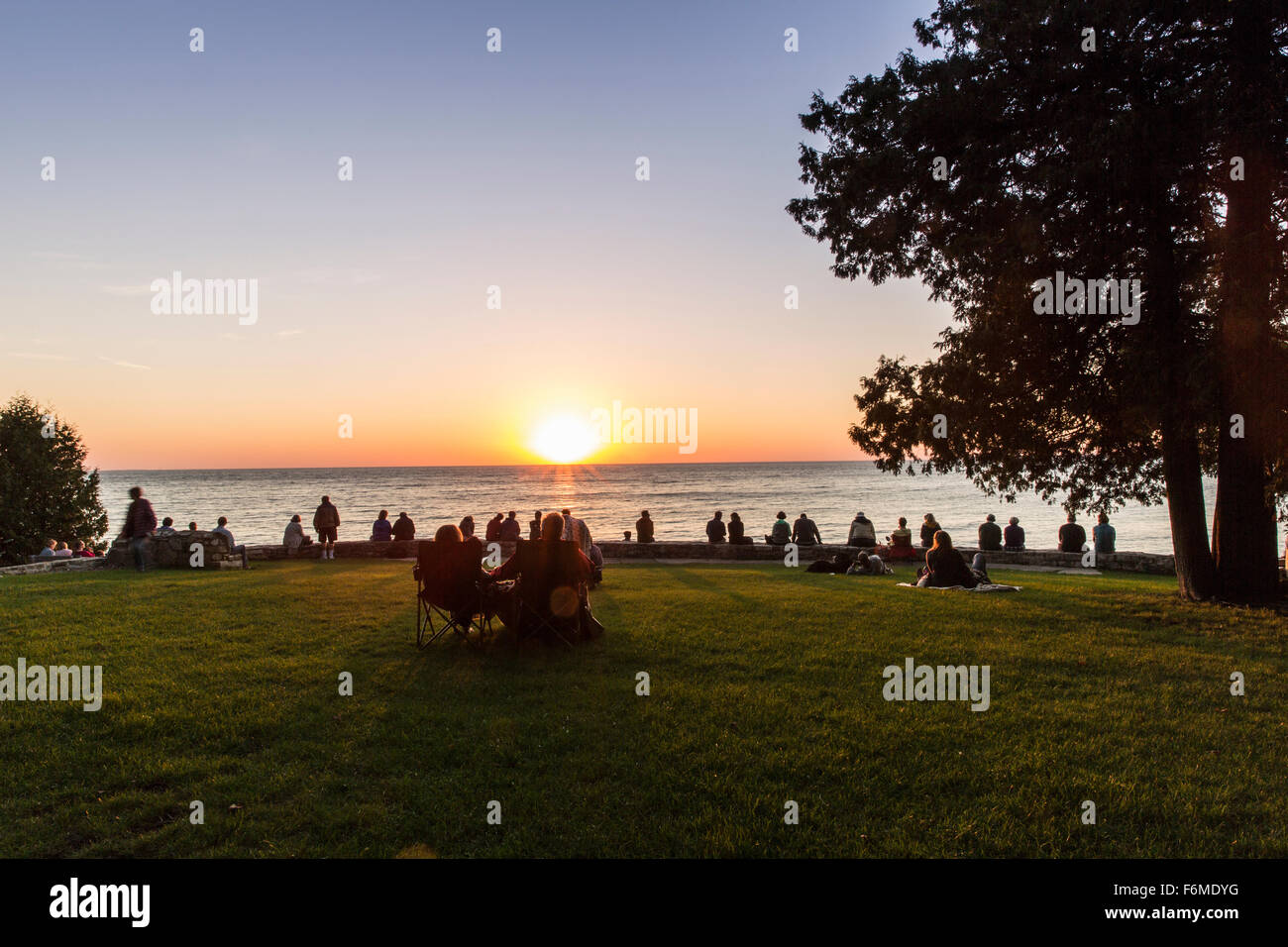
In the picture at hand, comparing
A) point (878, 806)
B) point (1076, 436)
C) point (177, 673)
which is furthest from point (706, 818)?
point (1076, 436)

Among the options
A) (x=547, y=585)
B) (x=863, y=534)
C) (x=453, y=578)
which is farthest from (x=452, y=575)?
(x=863, y=534)

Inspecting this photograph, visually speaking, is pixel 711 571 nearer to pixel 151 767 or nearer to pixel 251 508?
pixel 151 767

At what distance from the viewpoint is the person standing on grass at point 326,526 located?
19219mm

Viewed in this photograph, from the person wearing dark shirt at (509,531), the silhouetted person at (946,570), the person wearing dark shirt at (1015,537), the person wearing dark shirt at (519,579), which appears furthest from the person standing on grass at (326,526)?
the person wearing dark shirt at (1015,537)

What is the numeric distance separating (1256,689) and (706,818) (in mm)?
5810

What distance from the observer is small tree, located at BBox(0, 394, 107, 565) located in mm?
27109

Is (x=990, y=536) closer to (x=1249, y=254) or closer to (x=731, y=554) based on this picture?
(x=731, y=554)

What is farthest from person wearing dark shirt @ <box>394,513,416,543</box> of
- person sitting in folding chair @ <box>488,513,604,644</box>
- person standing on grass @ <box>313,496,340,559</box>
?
person sitting in folding chair @ <box>488,513,604,644</box>

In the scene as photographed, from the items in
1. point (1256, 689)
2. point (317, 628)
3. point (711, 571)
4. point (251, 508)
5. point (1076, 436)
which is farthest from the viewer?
point (251, 508)

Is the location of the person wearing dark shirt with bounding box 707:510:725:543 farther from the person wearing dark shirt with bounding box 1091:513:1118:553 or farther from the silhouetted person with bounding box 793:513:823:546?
the person wearing dark shirt with bounding box 1091:513:1118:553

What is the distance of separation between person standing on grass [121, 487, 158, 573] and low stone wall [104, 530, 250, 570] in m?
0.35

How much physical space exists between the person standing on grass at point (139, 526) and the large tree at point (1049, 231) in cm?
1567
